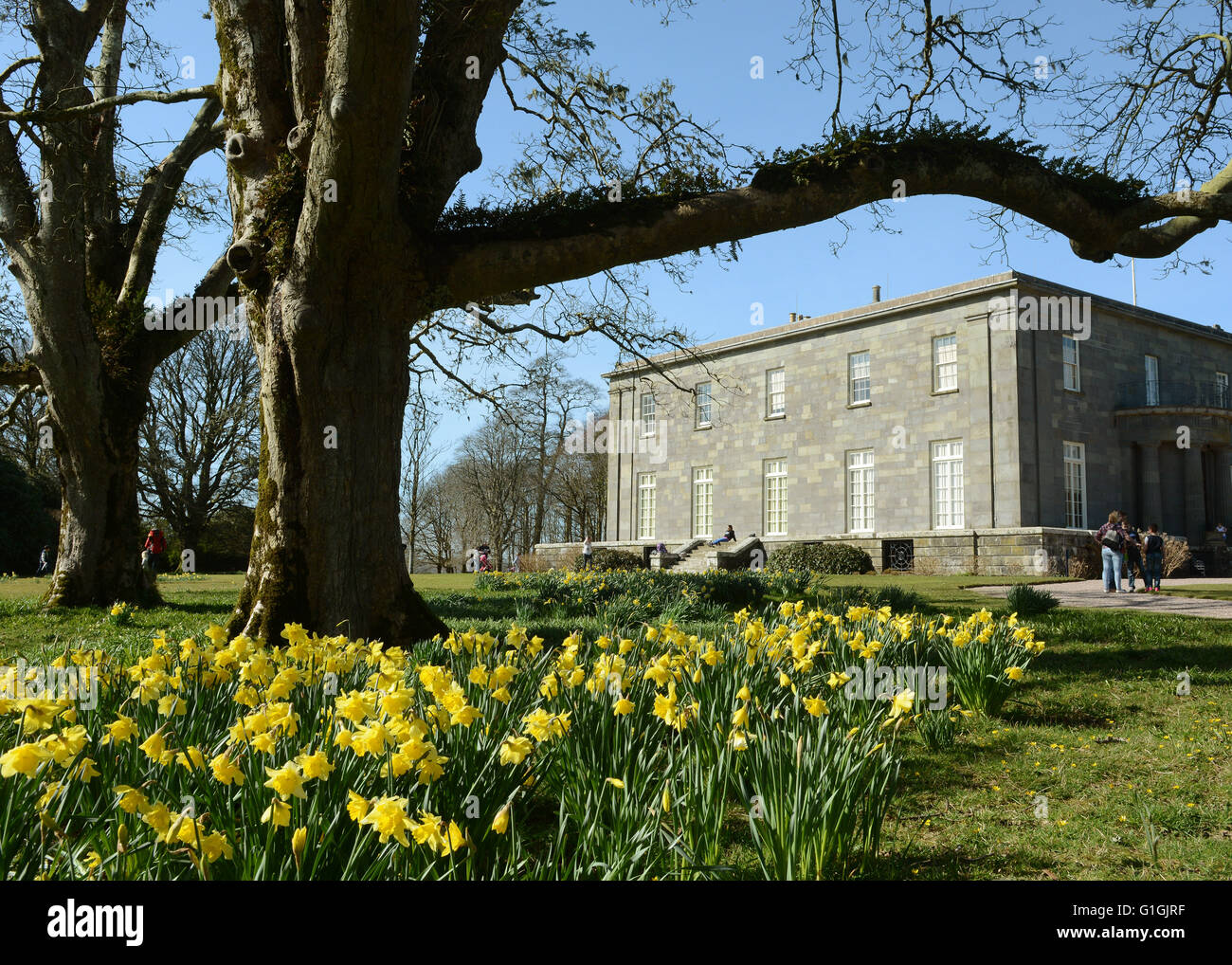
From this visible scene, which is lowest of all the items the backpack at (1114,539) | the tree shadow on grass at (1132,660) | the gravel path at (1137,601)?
the tree shadow on grass at (1132,660)

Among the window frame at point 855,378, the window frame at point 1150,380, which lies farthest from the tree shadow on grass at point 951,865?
the window frame at point 1150,380

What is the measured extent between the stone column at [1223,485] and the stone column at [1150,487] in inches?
126

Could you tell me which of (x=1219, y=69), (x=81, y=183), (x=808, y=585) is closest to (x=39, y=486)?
(x=81, y=183)

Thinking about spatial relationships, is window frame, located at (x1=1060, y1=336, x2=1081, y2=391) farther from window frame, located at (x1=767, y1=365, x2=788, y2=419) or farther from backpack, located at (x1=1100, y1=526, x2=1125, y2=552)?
backpack, located at (x1=1100, y1=526, x2=1125, y2=552)

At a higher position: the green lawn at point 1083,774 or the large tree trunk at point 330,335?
the large tree trunk at point 330,335

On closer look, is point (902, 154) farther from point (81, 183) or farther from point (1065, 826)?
point (81, 183)

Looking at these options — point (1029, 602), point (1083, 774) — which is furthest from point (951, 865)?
point (1029, 602)

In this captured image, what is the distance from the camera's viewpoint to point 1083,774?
4414mm

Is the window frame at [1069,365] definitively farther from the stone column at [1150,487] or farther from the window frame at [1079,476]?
the stone column at [1150,487]

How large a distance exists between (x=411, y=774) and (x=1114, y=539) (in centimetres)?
1693

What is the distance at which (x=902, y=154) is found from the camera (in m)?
7.76

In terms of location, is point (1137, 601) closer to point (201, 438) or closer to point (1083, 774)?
point (1083, 774)

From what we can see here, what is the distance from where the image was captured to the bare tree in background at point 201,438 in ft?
109

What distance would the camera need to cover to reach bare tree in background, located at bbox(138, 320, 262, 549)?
3316cm
